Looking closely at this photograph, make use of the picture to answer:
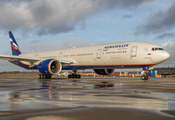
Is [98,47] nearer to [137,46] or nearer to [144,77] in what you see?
[137,46]

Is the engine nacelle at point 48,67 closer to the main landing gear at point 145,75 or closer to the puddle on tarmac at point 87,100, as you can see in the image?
the main landing gear at point 145,75

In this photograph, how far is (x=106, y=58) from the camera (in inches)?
1075

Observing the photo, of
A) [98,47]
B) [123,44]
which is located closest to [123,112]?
[123,44]

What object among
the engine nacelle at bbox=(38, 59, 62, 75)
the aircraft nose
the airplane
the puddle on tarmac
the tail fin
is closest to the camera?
the puddle on tarmac

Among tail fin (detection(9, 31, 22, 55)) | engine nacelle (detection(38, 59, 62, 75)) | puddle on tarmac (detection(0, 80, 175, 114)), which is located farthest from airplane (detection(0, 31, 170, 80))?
puddle on tarmac (detection(0, 80, 175, 114))

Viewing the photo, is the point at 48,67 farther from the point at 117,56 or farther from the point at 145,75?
the point at 145,75

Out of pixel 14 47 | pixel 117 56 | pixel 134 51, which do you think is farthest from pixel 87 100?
pixel 14 47

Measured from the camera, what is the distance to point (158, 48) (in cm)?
2441

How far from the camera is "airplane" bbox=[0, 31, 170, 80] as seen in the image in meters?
24.3

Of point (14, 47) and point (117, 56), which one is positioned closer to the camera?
point (117, 56)

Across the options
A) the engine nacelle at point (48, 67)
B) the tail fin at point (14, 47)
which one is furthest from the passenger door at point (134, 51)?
the tail fin at point (14, 47)

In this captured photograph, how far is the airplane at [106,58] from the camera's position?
24.3m

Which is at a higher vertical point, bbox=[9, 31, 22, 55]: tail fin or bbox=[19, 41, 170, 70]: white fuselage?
bbox=[9, 31, 22, 55]: tail fin

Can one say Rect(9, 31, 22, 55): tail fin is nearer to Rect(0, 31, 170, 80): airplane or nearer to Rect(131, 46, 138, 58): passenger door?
Rect(0, 31, 170, 80): airplane
